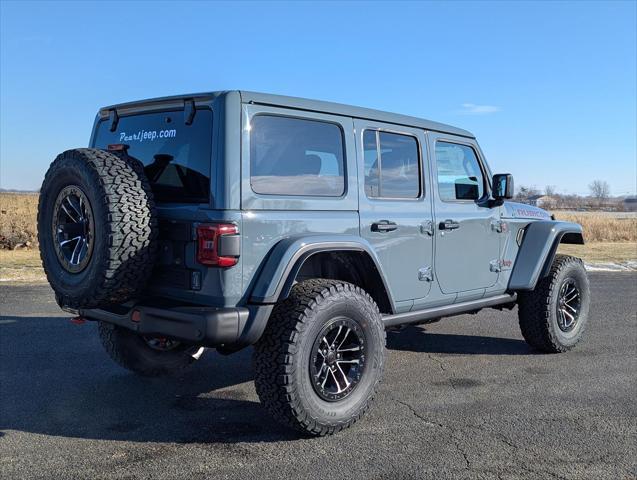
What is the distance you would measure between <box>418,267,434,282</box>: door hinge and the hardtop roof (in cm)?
115

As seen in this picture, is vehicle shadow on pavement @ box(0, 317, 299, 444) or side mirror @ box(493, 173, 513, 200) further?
side mirror @ box(493, 173, 513, 200)

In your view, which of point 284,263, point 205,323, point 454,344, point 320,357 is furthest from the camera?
point 454,344

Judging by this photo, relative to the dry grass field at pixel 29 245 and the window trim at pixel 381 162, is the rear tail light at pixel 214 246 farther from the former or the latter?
the dry grass field at pixel 29 245

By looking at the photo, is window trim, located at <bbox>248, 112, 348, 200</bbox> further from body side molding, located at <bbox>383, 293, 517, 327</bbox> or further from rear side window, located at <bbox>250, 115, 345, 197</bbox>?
body side molding, located at <bbox>383, 293, 517, 327</bbox>

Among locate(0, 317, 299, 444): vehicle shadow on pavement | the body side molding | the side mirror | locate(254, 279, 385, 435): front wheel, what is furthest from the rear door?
locate(0, 317, 299, 444): vehicle shadow on pavement

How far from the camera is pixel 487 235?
5.32m

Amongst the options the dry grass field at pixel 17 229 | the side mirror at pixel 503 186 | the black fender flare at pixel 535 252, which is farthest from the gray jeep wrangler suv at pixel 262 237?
the dry grass field at pixel 17 229

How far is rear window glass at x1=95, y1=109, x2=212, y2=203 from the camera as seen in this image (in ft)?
11.9

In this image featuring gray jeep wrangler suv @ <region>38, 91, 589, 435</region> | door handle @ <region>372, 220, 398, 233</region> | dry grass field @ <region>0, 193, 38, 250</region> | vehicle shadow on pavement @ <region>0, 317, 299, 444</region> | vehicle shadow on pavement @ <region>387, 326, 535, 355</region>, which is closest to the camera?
gray jeep wrangler suv @ <region>38, 91, 589, 435</region>

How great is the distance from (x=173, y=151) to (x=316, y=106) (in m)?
1.00

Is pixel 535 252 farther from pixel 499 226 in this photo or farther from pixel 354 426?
pixel 354 426

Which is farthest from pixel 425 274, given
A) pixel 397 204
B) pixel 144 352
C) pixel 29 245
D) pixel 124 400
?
pixel 29 245

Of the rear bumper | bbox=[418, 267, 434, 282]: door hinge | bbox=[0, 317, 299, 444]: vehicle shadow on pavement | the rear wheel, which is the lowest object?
bbox=[0, 317, 299, 444]: vehicle shadow on pavement

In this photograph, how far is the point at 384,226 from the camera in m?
4.30
